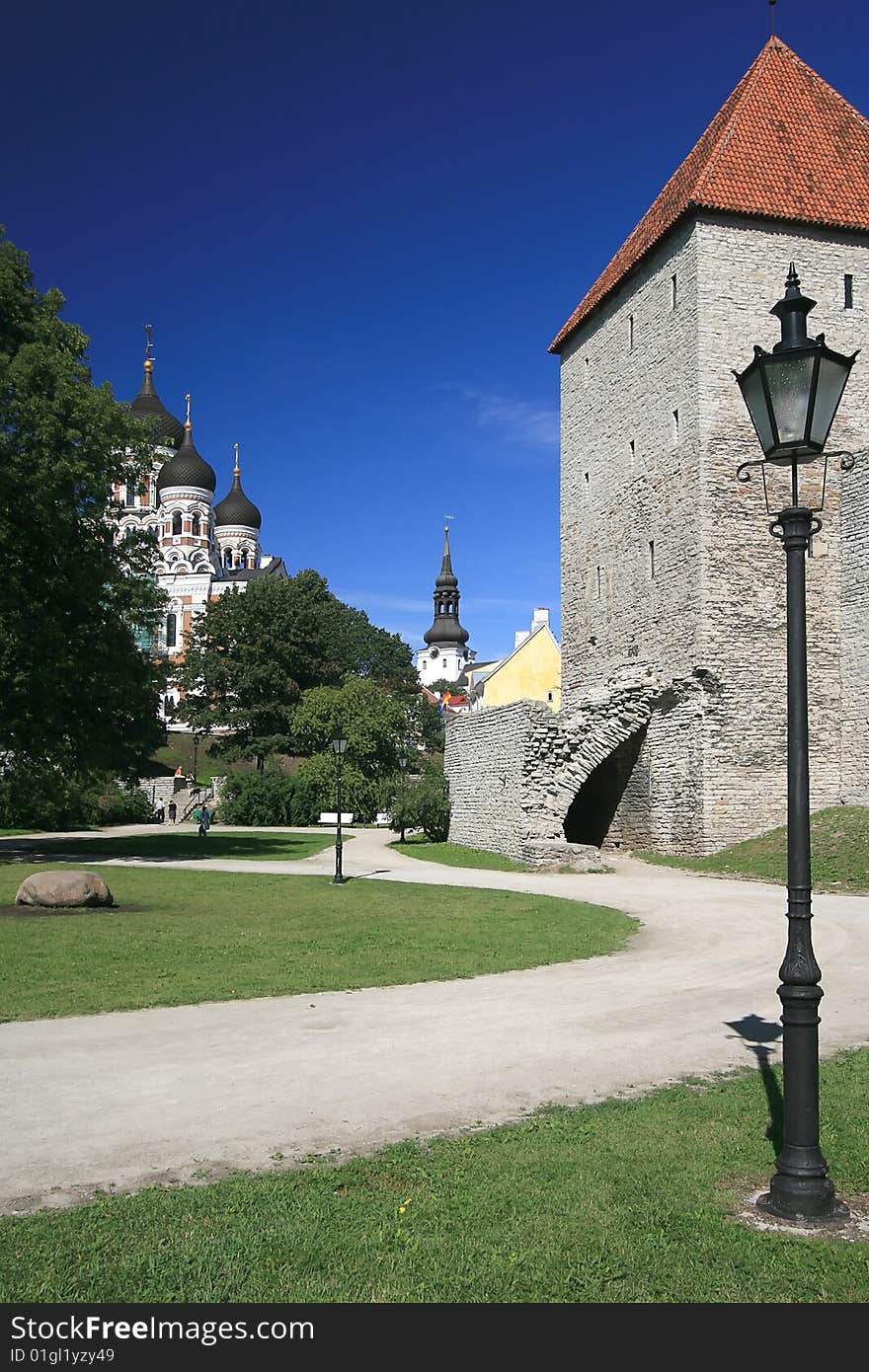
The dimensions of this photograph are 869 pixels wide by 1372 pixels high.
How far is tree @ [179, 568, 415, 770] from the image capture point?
214ft

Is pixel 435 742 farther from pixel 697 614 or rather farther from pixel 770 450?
pixel 770 450

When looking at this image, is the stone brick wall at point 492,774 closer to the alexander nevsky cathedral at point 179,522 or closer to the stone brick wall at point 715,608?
the stone brick wall at point 715,608

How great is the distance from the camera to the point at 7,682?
2488 centimetres

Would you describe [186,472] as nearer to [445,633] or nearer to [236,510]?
[236,510]

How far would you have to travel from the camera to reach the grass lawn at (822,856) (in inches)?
781

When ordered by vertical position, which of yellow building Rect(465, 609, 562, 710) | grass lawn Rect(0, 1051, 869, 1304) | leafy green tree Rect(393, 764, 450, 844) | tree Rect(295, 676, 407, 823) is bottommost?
grass lawn Rect(0, 1051, 869, 1304)

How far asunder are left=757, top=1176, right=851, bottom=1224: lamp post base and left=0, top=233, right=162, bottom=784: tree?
2192cm

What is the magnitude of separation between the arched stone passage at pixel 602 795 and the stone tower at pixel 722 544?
16 cm

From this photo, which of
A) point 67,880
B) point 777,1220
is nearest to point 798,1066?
point 777,1220

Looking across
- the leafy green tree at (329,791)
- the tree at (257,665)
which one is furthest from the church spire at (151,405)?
the leafy green tree at (329,791)

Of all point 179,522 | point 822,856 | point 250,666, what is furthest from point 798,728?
point 179,522

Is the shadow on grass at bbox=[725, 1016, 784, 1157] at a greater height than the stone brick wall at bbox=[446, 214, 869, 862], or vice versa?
the stone brick wall at bbox=[446, 214, 869, 862]

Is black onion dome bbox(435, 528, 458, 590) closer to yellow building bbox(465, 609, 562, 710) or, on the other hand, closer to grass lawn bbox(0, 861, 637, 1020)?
yellow building bbox(465, 609, 562, 710)

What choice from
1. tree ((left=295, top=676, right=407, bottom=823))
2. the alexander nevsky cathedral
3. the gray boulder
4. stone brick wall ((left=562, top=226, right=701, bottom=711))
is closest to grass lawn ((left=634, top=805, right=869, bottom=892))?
stone brick wall ((left=562, top=226, right=701, bottom=711))
